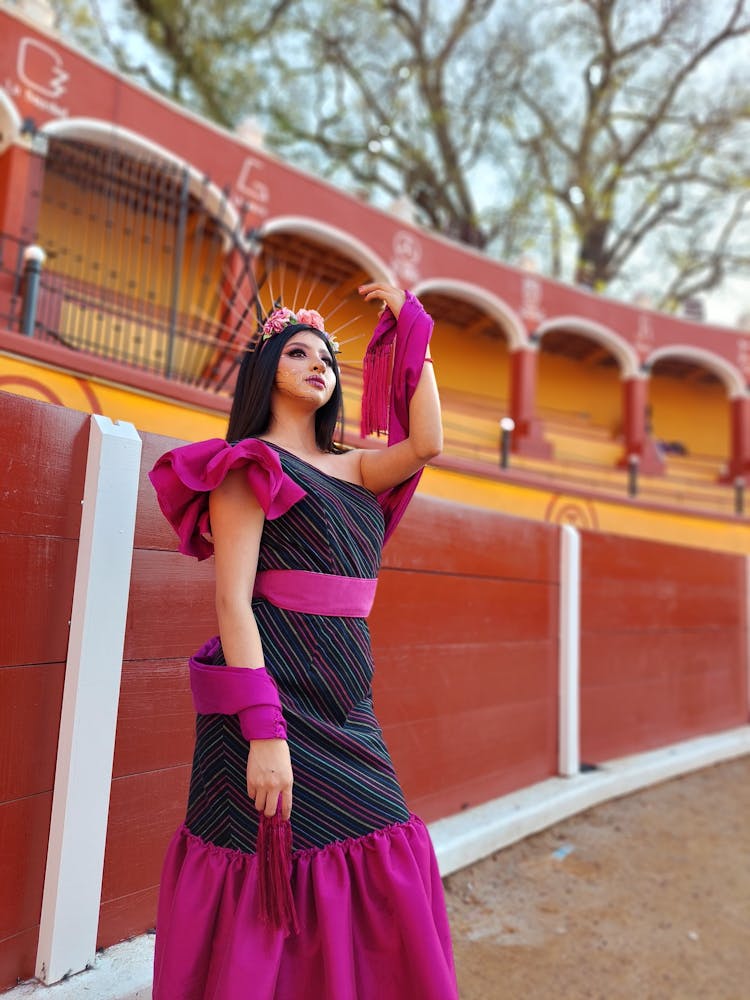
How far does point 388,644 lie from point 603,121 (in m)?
16.4

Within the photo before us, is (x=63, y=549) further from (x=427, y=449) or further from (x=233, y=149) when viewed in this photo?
(x=233, y=149)

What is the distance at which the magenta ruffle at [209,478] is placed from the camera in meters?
1.10

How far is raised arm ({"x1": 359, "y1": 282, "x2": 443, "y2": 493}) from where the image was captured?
1.29 meters

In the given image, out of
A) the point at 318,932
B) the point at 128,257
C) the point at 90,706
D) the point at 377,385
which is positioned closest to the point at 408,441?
the point at 377,385

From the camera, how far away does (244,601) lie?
110 cm

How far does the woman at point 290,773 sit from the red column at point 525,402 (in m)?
9.54

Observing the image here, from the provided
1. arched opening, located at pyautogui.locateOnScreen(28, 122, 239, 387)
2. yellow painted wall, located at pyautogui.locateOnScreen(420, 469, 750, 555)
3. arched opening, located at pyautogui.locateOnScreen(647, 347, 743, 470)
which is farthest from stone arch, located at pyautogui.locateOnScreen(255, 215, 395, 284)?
arched opening, located at pyautogui.locateOnScreen(647, 347, 743, 470)

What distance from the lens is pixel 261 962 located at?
1.02m

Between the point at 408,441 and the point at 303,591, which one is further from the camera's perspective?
the point at 408,441

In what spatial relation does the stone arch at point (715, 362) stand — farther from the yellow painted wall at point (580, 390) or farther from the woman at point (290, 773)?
the woman at point (290, 773)

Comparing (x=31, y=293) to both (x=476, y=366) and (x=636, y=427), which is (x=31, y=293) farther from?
(x=636, y=427)

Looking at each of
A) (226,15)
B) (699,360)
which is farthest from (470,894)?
(226,15)

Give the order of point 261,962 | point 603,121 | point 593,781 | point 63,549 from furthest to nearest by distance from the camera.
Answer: point 603,121 < point 593,781 < point 63,549 < point 261,962

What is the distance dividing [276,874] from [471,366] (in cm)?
1242
